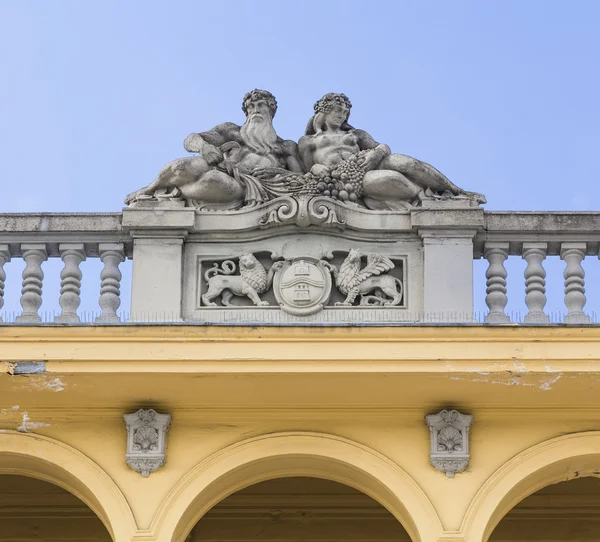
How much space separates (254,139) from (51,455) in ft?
10.2

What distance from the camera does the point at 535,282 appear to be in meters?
11.6

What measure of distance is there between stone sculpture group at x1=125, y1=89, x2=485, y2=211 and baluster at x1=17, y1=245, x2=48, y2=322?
831 millimetres

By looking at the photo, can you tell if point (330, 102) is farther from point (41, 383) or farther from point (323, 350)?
point (41, 383)

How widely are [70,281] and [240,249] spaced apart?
1358mm

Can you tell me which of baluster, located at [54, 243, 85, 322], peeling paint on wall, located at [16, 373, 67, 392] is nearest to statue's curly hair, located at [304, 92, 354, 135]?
baluster, located at [54, 243, 85, 322]

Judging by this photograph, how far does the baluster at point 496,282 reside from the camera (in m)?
11.5

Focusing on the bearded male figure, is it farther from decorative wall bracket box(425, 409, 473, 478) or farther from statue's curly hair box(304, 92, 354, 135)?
decorative wall bracket box(425, 409, 473, 478)

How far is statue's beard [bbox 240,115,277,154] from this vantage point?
484 inches

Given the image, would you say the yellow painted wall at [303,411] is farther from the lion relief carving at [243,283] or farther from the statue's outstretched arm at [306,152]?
the statue's outstretched arm at [306,152]

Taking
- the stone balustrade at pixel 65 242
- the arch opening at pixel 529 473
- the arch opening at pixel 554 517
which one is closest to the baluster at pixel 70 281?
the stone balustrade at pixel 65 242

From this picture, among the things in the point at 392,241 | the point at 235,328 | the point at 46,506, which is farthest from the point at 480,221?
the point at 46,506

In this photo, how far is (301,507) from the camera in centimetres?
1293

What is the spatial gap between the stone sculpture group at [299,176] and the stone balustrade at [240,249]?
20cm

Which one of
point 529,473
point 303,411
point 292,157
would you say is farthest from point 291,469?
point 292,157
